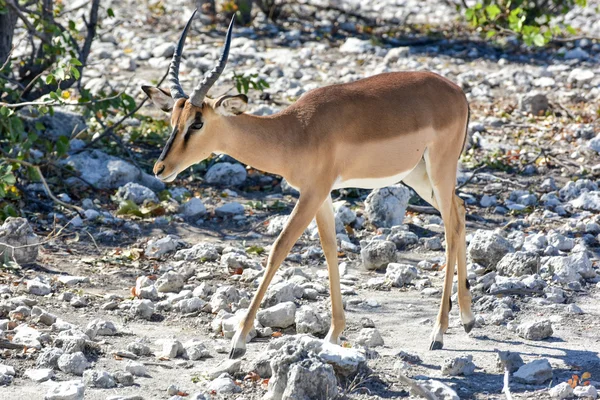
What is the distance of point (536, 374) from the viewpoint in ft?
18.1

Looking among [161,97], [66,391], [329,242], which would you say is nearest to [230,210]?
[329,242]

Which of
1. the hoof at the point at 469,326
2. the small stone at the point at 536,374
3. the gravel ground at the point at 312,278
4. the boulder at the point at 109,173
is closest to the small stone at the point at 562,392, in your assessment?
the gravel ground at the point at 312,278

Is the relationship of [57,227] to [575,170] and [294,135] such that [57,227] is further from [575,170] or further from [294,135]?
[575,170]

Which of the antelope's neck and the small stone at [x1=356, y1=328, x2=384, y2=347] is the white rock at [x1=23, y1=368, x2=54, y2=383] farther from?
the small stone at [x1=356, y1=328, x2=384, y2=347]

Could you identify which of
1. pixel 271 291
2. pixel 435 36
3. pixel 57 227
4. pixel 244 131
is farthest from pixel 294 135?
pixel 435 36

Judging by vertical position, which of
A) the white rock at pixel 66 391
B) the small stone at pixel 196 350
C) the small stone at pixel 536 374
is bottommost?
the small stone at pixel 536 374

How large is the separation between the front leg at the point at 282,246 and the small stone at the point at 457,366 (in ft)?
3.88

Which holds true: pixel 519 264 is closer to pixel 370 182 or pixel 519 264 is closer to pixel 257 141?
pixel 370 182

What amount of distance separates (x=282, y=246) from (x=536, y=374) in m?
1.70

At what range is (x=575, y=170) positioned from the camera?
1030 centimetres

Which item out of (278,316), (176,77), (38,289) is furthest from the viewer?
(38,289)

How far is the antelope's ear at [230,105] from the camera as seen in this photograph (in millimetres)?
5887

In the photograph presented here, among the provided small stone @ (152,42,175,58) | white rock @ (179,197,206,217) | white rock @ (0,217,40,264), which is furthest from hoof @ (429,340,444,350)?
small stone @ (152,42,175,58)

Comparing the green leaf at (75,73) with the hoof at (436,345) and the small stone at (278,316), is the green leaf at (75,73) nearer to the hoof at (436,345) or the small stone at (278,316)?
the small stone at (278,316)
